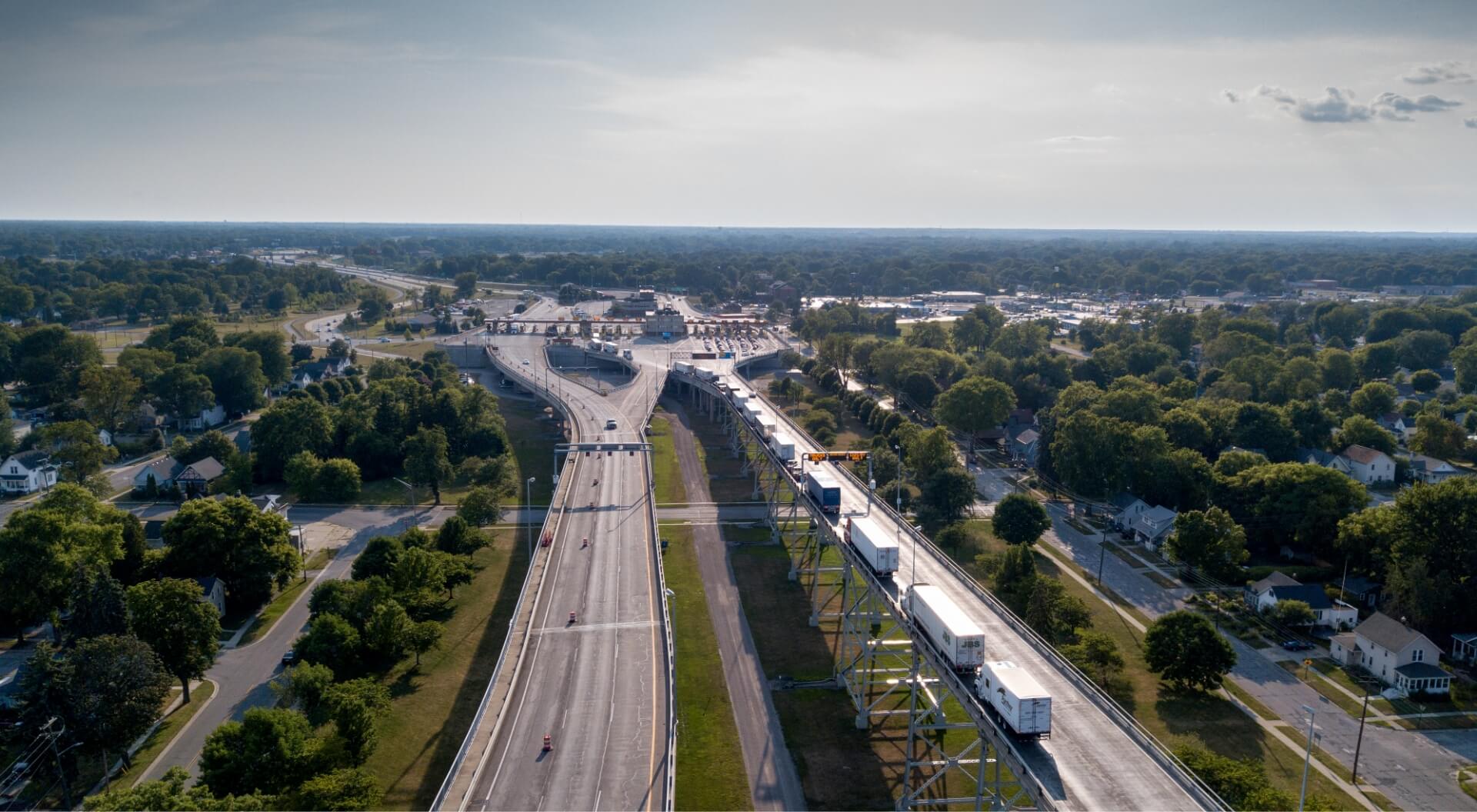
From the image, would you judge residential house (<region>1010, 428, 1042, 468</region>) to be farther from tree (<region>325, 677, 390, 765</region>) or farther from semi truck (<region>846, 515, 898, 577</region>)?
tree (<region>325, 677, 390, 765</region>)

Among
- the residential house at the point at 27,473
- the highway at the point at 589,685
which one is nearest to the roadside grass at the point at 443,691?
the highway at the point at 589,685

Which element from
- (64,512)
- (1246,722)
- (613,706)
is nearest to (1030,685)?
(613,706)

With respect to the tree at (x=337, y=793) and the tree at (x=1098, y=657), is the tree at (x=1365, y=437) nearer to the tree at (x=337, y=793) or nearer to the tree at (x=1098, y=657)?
the tree at (x=1098, y=657)

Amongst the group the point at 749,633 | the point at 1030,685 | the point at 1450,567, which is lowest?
the point at 749,633

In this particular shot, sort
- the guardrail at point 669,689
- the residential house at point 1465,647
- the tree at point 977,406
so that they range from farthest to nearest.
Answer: the tree at point 977,406, the residential house at point 1465,647, the guardrail at point 669,689

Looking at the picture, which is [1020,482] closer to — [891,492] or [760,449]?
[891,492]

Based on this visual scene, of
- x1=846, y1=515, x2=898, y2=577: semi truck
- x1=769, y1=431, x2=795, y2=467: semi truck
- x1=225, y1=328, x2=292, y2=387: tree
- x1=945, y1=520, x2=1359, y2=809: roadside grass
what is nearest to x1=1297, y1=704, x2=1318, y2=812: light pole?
x1=945, y1=520, x2=1359, y2=809: roadside grass

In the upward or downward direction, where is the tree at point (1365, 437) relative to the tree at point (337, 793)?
upward
